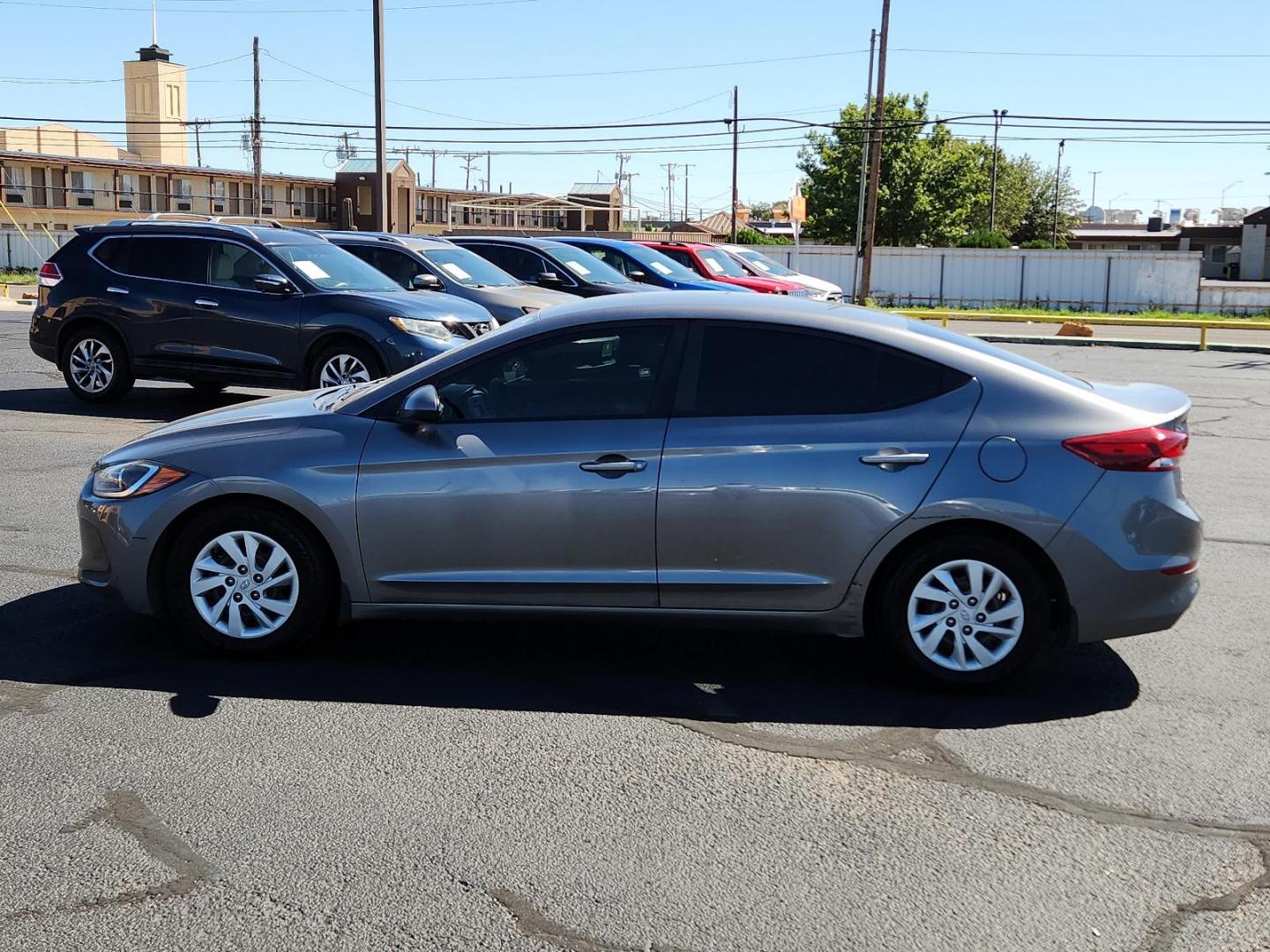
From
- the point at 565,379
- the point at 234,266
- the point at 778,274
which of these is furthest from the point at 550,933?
the point at 778,274

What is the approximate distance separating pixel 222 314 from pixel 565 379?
7963 mm

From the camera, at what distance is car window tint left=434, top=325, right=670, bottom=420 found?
5.43 m

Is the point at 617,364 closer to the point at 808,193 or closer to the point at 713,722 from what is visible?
the point at 713,722

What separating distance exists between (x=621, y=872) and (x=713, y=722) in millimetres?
1280

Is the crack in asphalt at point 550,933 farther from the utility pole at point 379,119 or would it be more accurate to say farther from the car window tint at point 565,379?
the utility pole at point 379,119

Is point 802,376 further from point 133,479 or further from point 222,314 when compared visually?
point 222,314

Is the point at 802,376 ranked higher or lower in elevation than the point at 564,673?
higher

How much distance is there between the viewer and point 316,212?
235 feet

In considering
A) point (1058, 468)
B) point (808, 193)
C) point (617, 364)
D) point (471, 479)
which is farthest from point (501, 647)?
point (808, 193)

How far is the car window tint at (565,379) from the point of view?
543 cm

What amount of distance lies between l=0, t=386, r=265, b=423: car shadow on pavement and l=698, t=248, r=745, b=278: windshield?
11334 mm

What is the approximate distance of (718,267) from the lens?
80.0 feet

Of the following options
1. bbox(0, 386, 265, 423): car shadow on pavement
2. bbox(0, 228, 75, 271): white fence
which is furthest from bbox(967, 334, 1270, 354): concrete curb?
bbox(0, 228, 75, 271): white fence

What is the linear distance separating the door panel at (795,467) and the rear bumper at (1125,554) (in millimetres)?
598
